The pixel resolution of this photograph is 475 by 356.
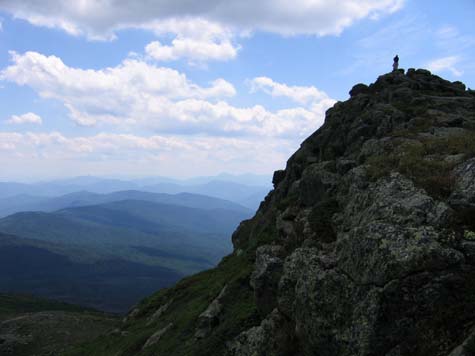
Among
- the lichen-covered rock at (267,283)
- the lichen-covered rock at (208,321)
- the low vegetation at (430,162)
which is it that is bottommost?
the lichen-covered rock at (208,321)

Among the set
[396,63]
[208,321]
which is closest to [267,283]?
[208,321]

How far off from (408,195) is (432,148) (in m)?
7.60

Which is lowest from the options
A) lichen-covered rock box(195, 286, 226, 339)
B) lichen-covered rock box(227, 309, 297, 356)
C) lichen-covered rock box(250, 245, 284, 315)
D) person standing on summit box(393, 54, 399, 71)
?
lichen-covered rock box(195, 286, 226, 339)

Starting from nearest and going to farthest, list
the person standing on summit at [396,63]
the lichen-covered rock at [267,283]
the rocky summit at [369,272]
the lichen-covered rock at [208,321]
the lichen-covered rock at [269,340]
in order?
the rocky summit at [369,272] < the lichen-covered rock at [269,340] < the lichen-covered rock at [267,283] < the lichen-covered rock at [208,321] < the person standing on summit at [396,63]

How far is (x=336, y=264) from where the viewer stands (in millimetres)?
17953

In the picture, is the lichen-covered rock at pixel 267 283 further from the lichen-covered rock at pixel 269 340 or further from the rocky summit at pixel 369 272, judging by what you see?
the lichen-covered rock at pixel 269 340

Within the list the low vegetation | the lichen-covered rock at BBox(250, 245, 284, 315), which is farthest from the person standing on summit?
the lichen-covered rock at BBox(250, 245, 284, 315)

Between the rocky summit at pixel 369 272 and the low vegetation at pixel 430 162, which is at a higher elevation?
the low vegetation at pixel 430 162

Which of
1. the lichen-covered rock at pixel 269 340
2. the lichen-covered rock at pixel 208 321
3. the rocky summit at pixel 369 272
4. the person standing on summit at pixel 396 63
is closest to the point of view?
the rocky summit at pixel 369 272

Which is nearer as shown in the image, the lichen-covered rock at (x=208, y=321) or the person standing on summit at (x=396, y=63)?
the lichen-covered rock at (x=208, y=321)

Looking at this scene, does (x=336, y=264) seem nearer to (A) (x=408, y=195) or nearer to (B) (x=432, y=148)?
(A) (x=408, y=195)

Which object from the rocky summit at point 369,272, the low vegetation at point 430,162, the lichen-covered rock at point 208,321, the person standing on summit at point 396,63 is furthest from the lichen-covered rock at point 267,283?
the person standing on summit at point 396,63

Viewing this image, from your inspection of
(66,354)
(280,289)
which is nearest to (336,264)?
(280,289)

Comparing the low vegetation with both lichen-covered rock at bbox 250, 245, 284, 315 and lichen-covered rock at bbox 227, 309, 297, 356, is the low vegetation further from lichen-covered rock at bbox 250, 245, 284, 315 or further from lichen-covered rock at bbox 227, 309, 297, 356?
lichen-covered rock at bbox 227, 309, 297, 356
